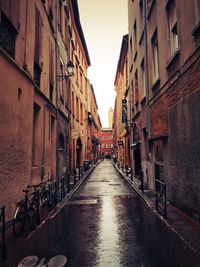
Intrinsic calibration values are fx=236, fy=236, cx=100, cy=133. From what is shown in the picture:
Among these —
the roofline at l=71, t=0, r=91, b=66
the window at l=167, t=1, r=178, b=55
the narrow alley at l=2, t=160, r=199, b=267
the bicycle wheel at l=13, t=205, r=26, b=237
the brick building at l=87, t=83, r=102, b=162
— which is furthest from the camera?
the brick building at l=87, t=83, r=102, b=162

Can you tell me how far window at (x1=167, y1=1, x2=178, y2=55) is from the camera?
8387 millimetres

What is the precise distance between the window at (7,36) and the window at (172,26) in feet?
→ 17.8

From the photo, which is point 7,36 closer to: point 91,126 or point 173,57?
point 173,57

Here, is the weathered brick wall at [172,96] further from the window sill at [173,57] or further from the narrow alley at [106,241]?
the narrow alley at [106,241]

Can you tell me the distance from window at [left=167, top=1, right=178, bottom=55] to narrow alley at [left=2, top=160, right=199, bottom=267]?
232 inches

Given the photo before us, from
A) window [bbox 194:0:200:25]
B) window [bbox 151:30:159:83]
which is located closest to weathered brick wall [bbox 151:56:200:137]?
window [bbox 194:0:200:25]

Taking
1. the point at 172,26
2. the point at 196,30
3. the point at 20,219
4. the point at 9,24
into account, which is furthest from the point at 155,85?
the point at 20,219

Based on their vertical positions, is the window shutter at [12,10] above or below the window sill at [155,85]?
above

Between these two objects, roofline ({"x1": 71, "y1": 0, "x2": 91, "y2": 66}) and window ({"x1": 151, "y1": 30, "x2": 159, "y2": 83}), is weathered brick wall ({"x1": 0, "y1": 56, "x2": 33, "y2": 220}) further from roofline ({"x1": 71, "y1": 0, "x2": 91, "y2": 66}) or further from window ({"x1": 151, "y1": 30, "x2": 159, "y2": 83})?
roofline ({"x1": 71, "y1": 0, "x2": 91, "y2": 66})

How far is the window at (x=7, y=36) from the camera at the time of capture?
20.7 feet

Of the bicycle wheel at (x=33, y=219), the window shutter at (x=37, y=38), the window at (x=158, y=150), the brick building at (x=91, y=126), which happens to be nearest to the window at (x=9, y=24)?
the window shutter at (x=37, y=38)

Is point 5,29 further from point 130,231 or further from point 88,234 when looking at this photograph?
Result: point 130,231

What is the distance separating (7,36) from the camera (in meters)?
6.64

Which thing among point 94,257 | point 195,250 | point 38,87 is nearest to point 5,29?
point 38,87
